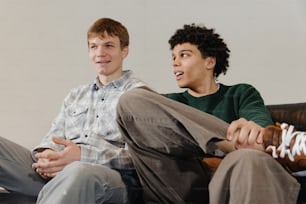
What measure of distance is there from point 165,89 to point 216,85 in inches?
3.0

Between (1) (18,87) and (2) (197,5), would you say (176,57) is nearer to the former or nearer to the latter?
(2) (197,5)

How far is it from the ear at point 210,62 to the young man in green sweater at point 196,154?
0.33ft

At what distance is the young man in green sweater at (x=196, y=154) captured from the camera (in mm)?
473

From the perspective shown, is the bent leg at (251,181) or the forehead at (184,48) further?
the forehead at (184,48)

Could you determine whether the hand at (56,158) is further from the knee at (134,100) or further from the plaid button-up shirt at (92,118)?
the knee at (134,100)

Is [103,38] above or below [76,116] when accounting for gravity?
above

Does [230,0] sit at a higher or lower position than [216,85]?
higher

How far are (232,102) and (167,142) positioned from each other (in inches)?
6.2

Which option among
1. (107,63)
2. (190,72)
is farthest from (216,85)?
(107,63)

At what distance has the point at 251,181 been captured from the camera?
0.46 m

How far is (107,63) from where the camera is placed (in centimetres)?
70

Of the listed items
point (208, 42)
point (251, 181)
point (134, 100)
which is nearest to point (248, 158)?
point (251, 181)

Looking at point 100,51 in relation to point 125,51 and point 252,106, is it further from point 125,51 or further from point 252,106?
point 252,106

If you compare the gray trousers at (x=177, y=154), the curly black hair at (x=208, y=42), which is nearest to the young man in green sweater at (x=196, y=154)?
the gray trousers at (x=177, y=154)
